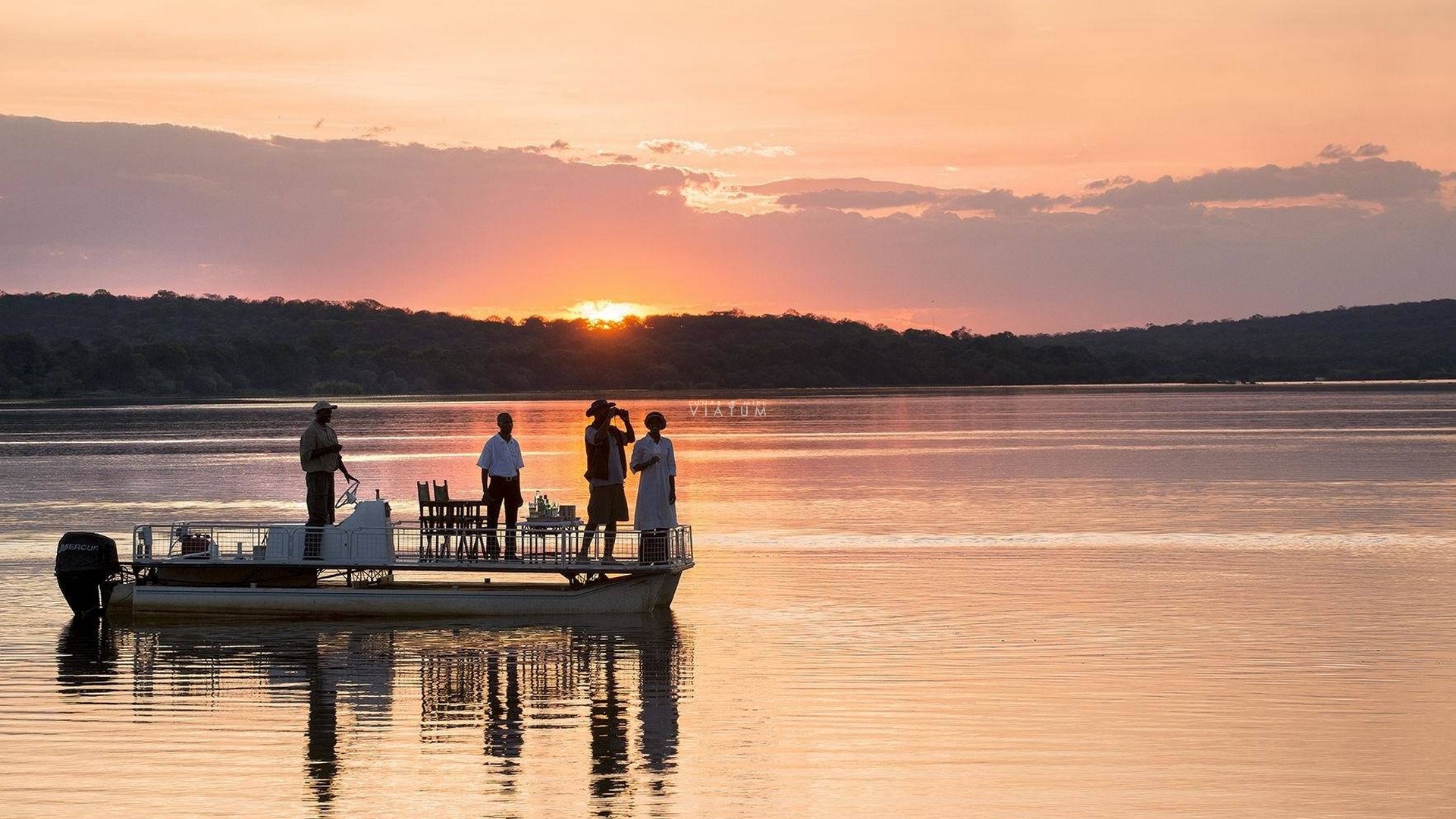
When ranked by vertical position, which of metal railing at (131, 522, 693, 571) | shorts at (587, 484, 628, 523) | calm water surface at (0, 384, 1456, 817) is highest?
shorts at (587, 484, 628, 523)

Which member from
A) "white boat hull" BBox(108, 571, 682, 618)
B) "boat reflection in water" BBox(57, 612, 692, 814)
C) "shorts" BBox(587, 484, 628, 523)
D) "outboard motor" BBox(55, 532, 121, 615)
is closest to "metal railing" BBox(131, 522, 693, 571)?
"shorts" BBox(587, 484, 628, 523)

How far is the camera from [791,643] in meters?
17.5

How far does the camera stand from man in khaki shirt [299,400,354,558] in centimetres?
1873

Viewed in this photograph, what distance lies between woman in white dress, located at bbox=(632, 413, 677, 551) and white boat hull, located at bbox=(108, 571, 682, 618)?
639mm

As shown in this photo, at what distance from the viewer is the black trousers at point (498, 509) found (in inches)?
734

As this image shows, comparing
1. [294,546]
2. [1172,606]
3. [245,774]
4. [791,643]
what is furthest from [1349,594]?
[245,774]

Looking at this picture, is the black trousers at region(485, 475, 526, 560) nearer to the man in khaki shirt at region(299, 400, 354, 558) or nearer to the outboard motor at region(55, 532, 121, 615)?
the man in khaki shirt at region(299, 400, 354, 558)

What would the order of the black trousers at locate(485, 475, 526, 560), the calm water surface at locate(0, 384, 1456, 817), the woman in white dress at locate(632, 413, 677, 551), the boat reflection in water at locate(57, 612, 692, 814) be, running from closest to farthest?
1. the calm water surface at locate(0, 384, 1456, 817)
2. the boat reflection in water at locate(57, 612, 692, 814)
3. the woman in white dress at locate(632, 413, 677, 551)
4. the black trousers at locate(485, 475, 526, 560)

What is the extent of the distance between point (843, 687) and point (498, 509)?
5263 millimetres

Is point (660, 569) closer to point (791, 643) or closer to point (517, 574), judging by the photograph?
point (791, 643)

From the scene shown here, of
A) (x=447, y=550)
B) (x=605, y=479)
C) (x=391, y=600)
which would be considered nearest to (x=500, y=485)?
(x=447, y=550)

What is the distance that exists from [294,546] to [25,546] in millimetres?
11837

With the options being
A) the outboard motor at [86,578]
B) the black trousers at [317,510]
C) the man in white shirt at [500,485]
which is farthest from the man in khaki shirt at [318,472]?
the outboard motor at [86,578]

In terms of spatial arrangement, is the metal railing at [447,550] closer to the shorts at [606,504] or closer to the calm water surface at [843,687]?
the shorts at [606,504]
